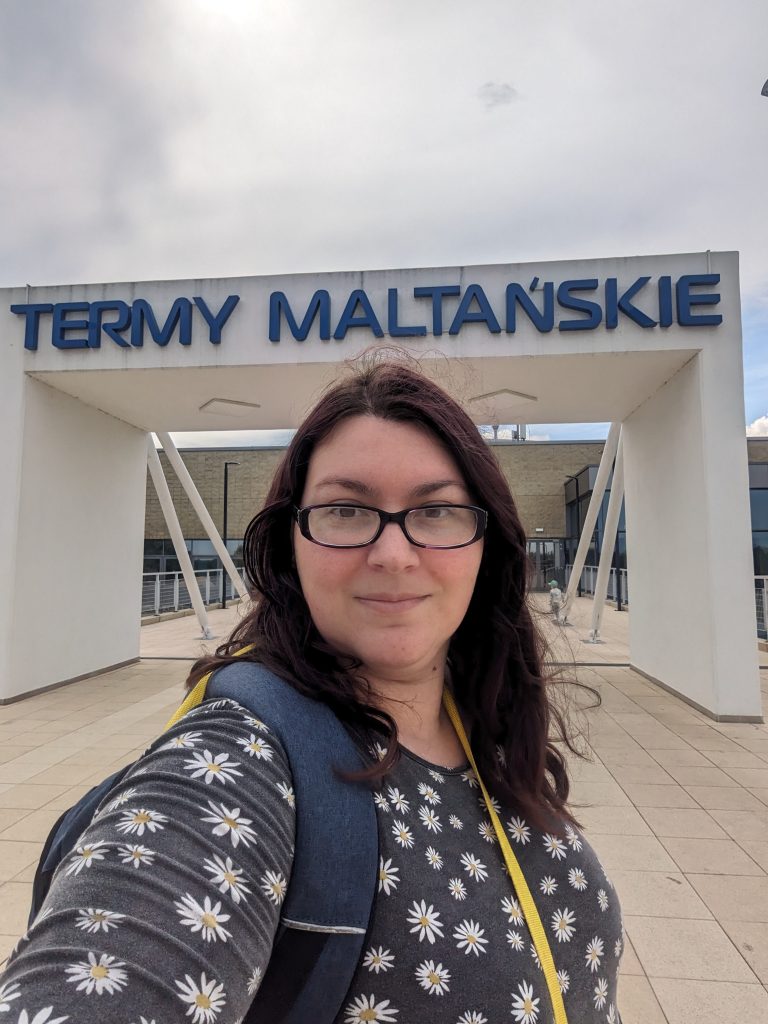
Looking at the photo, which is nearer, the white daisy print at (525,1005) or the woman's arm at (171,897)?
the woman's arm at (171,897)

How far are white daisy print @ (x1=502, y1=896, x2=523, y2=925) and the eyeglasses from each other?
1.85 feet

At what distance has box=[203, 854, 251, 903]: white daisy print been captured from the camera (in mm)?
700

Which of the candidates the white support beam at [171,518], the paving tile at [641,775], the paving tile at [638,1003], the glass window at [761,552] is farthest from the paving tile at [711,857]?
the glass window at [761,552]

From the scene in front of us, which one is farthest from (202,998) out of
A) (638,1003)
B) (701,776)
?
(701,776)

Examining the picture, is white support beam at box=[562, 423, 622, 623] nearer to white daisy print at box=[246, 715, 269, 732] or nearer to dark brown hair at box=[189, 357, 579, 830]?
dark brown hair at box=[189, 357, 579, 830]

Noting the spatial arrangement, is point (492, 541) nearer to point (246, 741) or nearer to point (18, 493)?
point (246, 741)

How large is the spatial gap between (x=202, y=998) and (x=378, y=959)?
0.73ft

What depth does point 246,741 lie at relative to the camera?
32.2 inches

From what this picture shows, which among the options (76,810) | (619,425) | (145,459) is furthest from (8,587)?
(619,425)

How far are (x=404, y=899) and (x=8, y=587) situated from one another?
786 centimetres

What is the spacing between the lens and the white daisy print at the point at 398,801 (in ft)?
2.92

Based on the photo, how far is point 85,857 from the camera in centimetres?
69

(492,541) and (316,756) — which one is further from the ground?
(492,541)

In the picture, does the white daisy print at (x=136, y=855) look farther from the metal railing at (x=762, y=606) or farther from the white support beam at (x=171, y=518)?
the metal railing at (x=762, y=606)
